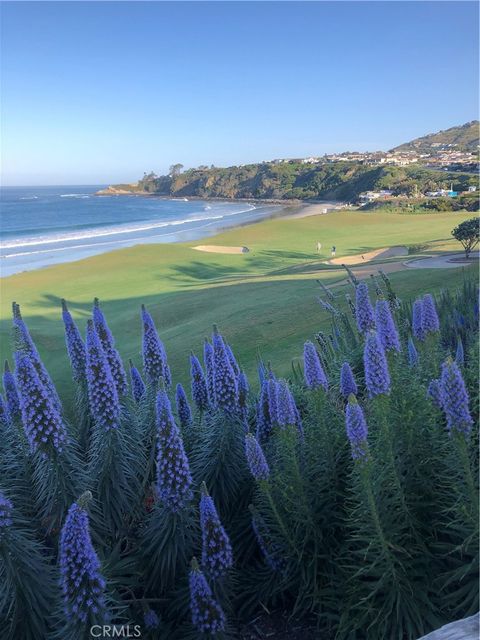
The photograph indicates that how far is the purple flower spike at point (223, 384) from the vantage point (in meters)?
5.41

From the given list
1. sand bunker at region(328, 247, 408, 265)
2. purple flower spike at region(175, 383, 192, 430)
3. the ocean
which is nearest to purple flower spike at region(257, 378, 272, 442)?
Result: purple flower spike at region(175, 383, 192, 430)

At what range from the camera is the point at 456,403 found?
3.33m

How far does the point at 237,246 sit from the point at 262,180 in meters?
123

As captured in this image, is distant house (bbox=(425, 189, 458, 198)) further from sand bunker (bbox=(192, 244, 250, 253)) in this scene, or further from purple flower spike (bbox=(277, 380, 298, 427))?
purple flower spike (bbox=(277, 380, 298, 427))

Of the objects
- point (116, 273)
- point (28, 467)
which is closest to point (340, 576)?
point (28, 467)

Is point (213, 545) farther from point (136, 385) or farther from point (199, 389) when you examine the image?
point (136, 385)

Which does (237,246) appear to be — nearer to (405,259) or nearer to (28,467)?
(405,259)

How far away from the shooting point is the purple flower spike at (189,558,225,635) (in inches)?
155

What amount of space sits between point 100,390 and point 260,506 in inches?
71.3

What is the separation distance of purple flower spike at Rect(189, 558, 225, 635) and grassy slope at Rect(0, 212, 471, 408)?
9112mm

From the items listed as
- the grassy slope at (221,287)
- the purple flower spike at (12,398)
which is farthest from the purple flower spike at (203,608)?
the grassy slope at (221,287)

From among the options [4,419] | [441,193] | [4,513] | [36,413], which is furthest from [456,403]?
[441,193]

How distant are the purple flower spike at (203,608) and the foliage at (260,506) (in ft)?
0.04

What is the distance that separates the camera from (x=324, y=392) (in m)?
4.57
